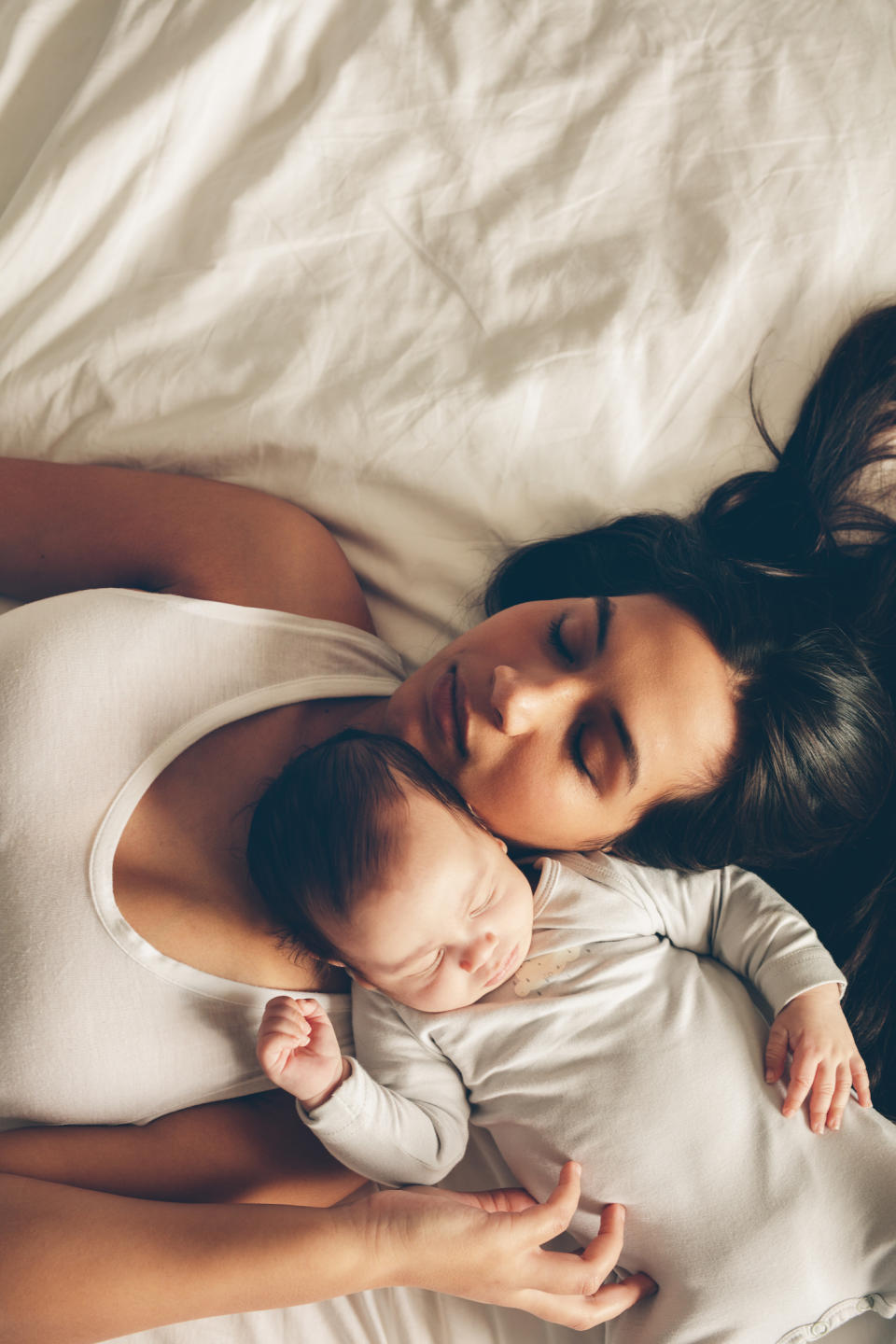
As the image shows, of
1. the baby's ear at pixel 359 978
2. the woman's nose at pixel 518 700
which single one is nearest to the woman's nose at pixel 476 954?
the baby's ear at pixel 359 978

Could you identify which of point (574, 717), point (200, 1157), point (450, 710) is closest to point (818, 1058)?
point (574, 717)

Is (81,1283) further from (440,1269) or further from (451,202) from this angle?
(451,202)

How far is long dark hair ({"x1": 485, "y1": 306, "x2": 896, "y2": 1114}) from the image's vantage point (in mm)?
1169

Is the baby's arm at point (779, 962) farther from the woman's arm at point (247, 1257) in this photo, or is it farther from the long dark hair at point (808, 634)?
the woman's arm at point (247, 1257)

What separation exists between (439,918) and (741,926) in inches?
17.8

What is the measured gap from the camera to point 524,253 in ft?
4.58

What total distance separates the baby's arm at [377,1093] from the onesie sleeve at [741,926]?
1.16ft

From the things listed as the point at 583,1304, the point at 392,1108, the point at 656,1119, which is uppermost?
the point at 392,1108

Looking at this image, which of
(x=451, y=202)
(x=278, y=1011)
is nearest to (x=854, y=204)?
(x=451, y=202)

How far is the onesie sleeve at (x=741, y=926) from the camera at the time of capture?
1.19 metres

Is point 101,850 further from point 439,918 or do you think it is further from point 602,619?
point 602,619

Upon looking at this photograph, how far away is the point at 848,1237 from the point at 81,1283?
0.85m

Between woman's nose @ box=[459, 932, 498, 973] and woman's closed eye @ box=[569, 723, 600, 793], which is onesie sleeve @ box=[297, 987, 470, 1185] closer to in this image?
woman's nose @ box=[459, 932, 498, 973]

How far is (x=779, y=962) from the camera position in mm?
1192
